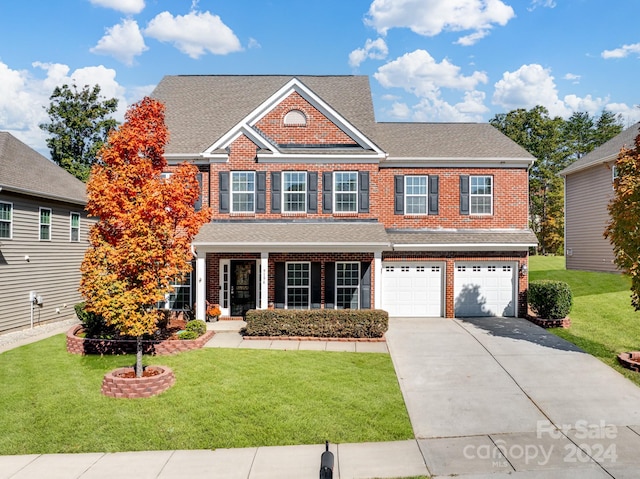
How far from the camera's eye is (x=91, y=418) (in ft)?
27.6

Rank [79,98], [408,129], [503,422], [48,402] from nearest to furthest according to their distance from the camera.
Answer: [503,422], [48,402], [408,129], [79,98]

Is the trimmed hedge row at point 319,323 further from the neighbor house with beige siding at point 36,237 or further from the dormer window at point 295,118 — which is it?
the neighbor house with beige siding at point 36,237

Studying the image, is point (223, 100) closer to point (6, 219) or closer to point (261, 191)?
point (261, 191)

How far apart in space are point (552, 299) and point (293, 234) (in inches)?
377

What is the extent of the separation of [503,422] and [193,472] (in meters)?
5.79

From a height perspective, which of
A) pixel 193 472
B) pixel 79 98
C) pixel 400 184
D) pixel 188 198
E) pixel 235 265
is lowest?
pixel 193 472

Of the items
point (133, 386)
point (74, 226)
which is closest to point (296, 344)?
point (133, 386)

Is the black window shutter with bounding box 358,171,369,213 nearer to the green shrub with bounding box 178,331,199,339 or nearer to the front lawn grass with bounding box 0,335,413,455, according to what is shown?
the front lawn grass with bounding box 0,335,413,455

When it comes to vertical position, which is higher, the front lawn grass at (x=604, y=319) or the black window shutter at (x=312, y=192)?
the black window shutter at (x=312, y=192)

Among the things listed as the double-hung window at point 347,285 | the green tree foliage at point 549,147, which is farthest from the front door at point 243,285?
the green tree foliage at point 549,147

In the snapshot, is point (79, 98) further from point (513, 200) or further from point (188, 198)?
point (513, 200)

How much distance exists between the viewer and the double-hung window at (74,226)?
20056 mm

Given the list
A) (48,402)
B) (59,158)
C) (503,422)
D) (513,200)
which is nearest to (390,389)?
(503,422)

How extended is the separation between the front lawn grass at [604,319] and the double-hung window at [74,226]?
20.7 m
